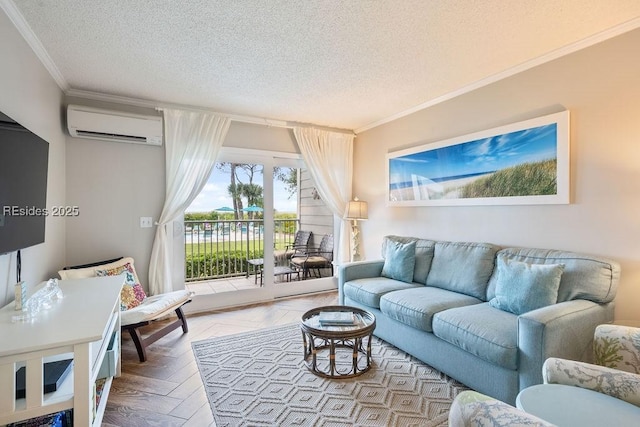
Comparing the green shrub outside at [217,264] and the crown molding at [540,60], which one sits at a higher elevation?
the crown molding at [540,60]

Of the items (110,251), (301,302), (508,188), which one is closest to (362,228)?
(301,302)

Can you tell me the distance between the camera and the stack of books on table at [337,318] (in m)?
2.35

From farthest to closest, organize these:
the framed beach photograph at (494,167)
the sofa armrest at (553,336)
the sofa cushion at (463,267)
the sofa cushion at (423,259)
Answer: the sofa cushion at (423,259) → the sofa cushion at (463,267) → the framed beach photograph at (494,167) → the sofa armrest at (553,336)

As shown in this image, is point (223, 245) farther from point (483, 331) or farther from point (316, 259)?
point (483, 331)

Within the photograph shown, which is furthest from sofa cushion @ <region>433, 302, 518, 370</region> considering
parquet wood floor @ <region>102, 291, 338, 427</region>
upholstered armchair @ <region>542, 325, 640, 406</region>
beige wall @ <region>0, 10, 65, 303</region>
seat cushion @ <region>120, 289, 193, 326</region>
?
beige wall @ <region>0, 10, 65, 303</region>

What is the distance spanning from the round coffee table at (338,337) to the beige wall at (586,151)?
1.54 m

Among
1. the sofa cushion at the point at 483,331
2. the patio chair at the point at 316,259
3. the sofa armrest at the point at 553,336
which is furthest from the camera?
the patio chair at the point at 316,259

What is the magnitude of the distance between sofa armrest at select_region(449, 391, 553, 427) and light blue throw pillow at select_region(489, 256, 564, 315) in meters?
1.52

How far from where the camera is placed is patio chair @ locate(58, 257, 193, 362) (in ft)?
8.37

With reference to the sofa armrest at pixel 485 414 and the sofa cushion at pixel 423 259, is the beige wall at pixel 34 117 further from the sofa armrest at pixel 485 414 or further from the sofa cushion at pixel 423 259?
the sofa cushion at pixel 423 259

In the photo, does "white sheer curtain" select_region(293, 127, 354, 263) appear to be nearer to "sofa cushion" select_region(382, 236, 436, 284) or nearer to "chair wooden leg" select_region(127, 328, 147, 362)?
"sofa cushion" select_region(382, 236, 436, 284)

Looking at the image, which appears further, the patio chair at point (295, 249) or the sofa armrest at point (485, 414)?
the patio chair at point (295, 249)

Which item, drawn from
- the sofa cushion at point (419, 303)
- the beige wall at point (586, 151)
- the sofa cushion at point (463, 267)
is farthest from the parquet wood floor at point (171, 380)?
the beige wall at point (586, 151)

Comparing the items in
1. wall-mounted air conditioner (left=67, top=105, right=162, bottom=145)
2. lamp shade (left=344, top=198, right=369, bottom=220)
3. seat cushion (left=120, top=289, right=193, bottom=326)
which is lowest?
seat cushion (left=120, top=289, right=193, bottom=326)
